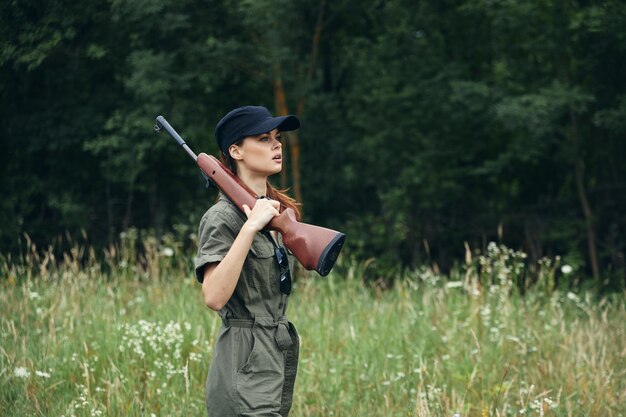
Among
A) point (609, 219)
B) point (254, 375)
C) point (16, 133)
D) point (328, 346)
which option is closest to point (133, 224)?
point (16, 133)

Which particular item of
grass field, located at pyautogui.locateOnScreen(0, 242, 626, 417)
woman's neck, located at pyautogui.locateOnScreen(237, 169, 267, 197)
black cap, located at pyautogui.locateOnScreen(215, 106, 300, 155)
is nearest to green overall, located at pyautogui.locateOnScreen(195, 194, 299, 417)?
woman's neck, located at pyautogui.locateOnScreen(237, 169, 267, 197)

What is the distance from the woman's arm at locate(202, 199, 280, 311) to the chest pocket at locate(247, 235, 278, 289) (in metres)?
0.14

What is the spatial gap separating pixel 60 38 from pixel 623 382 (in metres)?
9.83

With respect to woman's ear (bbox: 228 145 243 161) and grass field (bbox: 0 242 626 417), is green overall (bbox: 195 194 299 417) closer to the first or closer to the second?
woman's ear (bbox: 228 145 243 161)

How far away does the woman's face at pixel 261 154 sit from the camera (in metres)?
3.04

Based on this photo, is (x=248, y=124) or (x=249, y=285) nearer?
(x=249, y=285)

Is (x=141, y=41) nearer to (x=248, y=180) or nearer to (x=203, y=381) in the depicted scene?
(x=203, y=381)


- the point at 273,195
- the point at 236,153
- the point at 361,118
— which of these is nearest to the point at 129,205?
the point at 361,118

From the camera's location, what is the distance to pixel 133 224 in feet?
47.6

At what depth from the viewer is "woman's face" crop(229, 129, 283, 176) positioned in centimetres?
304

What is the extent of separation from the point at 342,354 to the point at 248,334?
2.71 m

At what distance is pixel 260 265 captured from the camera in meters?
2.93

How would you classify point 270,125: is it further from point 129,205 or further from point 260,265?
point 129,205

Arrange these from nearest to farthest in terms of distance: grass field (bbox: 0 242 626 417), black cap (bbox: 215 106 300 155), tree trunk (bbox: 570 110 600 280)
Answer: black cap (bbox: 215 106 300 155) → grass field (bbox: 0 242 626 417) → tree trunk (bbox: 570 110 600 280)
